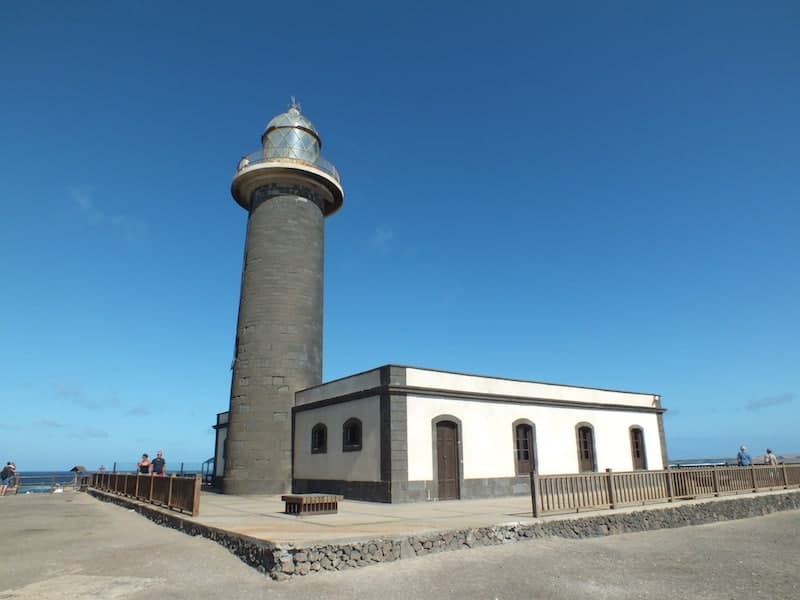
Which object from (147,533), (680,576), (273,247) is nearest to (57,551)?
(147,533)

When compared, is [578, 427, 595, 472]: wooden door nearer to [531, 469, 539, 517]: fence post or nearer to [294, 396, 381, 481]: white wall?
[294, 396, 381, 481]: white wall

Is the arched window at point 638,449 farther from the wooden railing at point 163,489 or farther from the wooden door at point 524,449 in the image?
the wooden railing at point 163,489

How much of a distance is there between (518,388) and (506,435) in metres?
1.57

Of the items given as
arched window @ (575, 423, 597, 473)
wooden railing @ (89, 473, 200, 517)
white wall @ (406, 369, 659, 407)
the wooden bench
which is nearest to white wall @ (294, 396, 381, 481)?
white wall @ (406, 369, 659, 407)

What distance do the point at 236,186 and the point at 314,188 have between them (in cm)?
293

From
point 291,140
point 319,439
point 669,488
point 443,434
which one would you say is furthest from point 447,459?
point 291,140

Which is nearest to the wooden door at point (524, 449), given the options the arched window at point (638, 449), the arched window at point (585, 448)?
the arched window at point (585, 448)

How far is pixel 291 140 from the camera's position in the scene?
1975cm

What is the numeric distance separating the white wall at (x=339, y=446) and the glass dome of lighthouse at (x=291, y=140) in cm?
919

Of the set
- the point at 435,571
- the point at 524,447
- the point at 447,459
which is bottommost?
the point at 435,571

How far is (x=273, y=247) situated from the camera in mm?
18750

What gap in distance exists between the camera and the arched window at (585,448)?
1806cm

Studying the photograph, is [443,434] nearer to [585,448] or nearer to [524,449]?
[524,449]

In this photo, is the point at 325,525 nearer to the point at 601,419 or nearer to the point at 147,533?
the point at 147,533
